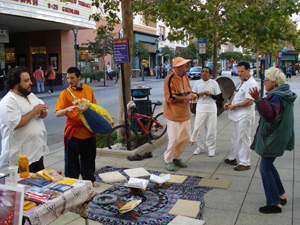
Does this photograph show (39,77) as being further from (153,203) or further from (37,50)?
(153,203)

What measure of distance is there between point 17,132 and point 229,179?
353 centimetres

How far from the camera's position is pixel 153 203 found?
4.76 meters

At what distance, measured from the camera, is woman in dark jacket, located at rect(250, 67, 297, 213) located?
4070 millimetres

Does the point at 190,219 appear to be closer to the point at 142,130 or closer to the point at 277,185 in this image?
the point at 277,185

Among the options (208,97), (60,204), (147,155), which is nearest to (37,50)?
(147,155)

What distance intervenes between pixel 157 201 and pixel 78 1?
2456 cm

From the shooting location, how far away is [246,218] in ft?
13.8

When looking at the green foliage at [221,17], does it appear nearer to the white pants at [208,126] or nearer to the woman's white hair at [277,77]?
the white pants at [208,126]

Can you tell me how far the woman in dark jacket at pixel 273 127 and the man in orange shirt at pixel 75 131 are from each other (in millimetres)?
2372

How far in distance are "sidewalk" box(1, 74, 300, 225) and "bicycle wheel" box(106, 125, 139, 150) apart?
37 cm

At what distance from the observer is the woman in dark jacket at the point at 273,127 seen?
13.4 ft

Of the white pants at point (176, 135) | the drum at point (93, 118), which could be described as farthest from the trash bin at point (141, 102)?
the drum at point (93, 118)

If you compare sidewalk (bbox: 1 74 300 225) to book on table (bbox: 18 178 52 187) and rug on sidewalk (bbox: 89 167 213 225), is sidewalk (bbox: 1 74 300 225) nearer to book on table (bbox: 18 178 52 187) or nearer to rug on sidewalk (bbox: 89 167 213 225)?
rug on sidewalk (bbox: 89 167 213 225)

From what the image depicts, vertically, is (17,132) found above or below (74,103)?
below
